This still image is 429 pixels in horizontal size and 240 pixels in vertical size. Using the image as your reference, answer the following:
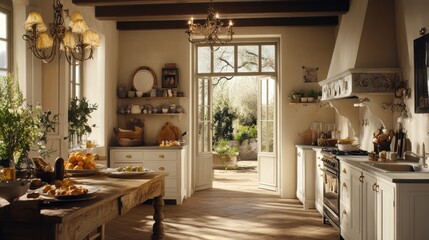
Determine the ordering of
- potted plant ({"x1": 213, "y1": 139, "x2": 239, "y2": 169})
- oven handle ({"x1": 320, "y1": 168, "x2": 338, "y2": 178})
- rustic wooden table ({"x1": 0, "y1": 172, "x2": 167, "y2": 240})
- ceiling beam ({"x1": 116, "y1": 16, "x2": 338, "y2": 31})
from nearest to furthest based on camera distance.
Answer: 1. rustic wooden table ({"x1": 0, "y1": 172, "x2": 167, "y2": 240})
2. oven handle ({"x1": 320, "y1": 168, "x2": 338, "y2": 178})
3. ceiling beam ({"x1": 116, "y1": 16, "x2": 338, "y2": 31})
4. potted plant ({"x1": 213, "y1": 139, "x2": 239, "y2": 169})

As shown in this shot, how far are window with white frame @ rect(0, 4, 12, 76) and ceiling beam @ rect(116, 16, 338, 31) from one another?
3066 mm

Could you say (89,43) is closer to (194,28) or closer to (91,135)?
(194,28)

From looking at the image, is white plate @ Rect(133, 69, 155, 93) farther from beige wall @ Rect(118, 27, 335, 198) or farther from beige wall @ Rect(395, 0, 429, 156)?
beige wall @ Rect(395, 0, 429, 156)

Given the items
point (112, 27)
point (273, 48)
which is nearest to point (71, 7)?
point (112, 27)

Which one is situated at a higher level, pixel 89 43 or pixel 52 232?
pixel 89 43

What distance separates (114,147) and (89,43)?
3.79 meters

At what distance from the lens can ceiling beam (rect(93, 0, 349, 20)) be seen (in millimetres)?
6797

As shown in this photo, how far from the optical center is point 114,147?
7582 millimetres

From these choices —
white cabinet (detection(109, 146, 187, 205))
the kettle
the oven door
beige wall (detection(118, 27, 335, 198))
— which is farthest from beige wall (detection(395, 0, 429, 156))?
the kettle

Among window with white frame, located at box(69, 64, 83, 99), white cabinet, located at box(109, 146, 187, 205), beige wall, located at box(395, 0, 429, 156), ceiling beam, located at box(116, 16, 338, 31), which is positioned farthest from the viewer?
ceiling beam, located at box(116, 16, 338, 31)

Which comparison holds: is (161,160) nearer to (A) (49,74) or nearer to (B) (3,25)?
(A) (49,74)

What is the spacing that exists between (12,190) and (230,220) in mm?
4135

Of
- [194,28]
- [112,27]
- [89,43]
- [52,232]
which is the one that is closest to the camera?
[52,232]

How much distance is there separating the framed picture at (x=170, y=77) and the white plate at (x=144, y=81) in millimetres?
215
